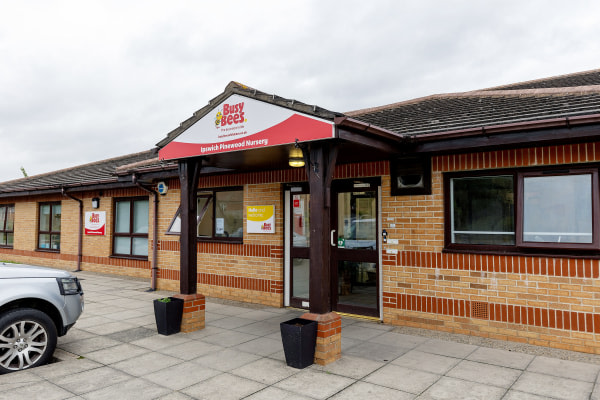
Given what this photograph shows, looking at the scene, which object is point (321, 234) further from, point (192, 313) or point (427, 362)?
point (192, 313)

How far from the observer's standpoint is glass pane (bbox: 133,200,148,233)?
1078 cm

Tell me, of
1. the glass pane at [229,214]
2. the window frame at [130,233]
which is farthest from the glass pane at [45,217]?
the glass pane at [229,214]

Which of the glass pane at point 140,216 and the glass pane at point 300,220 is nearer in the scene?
the glass pane at point 300,220

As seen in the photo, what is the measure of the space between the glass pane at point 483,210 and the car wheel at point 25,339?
17.2 feet

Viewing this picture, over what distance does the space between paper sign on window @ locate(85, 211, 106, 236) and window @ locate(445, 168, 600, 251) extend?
9.61 m

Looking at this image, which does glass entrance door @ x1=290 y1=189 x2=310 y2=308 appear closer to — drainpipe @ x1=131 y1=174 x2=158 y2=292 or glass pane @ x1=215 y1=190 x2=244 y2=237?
glass pane @ x1=215 y1=190 x2=244 y2=237

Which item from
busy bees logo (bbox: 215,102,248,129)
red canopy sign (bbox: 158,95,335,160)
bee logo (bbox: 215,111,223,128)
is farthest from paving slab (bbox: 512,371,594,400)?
bee logo (bbox: 215,111,223,128)

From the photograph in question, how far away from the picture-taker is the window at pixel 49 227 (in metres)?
13.5

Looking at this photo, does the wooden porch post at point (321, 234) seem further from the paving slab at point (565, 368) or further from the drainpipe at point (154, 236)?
the drainpipe at point (154, 236)

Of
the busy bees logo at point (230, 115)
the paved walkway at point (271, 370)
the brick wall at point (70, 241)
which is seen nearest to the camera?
the paved walkway at point (271, 370)

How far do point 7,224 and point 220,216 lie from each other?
11661mm

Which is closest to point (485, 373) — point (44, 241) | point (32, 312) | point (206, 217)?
point (32, 312)

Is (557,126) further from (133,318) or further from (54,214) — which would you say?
(54,214)

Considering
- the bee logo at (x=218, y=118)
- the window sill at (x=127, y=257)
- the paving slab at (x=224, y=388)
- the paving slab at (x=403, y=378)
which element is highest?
the bee logo at (x=218, y=118)
